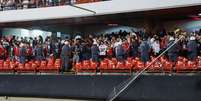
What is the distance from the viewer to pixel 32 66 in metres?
19.6

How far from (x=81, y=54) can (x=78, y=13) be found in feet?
9.95

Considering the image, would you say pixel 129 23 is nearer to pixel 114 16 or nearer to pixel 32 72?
pixel 114 16

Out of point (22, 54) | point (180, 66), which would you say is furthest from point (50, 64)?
point (180, 66)

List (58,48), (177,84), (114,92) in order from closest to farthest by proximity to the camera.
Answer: (177,84) < (114,92) < (58,48)

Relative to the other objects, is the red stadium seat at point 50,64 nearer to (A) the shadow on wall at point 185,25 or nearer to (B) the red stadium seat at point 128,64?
(B) the red stadium seat at point 128,64

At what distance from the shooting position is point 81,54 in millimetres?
18844

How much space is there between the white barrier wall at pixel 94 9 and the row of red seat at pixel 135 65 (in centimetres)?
300

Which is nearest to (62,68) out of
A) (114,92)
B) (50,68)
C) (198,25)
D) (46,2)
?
(50,68)

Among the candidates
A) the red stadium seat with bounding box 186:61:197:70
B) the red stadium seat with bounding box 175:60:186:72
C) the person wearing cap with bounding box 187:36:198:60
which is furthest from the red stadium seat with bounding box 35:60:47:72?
the red stadium seat with bounding box 186:61:197:70

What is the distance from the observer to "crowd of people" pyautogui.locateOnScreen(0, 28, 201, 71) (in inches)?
648

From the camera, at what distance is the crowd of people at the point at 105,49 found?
16.5m

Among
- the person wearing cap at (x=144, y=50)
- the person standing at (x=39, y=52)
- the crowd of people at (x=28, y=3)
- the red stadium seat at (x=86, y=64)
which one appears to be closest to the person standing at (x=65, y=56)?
the red stadium seat at (x=86, y=64)

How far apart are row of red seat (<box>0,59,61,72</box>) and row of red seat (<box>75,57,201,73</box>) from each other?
1.32 m

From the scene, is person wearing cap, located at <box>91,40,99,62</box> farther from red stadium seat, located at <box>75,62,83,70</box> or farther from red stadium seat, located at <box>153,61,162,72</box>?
red stadium seat, located at <box>153,61,162,72</box>
